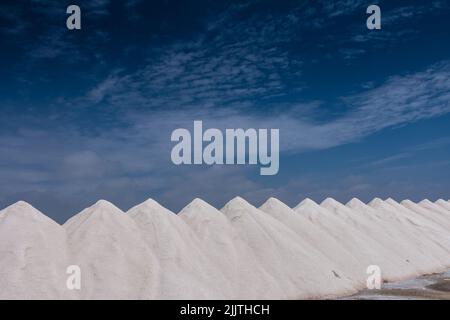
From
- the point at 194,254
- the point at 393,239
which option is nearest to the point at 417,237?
the point at 393,239

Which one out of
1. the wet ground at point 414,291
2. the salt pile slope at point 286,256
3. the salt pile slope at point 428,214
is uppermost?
the salt pile slope at point 428,214

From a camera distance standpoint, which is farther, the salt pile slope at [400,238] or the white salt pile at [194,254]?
the salt pile slope at [400,238]

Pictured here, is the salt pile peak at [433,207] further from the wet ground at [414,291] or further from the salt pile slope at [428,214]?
the wet ground at [414,291]

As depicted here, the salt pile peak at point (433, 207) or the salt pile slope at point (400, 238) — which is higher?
the salt pile peak at point (433, 207)

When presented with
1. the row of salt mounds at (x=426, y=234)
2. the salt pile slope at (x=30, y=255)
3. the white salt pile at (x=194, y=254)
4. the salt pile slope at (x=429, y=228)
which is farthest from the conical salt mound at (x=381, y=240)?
the salt pile slope at (x=30, y=255)

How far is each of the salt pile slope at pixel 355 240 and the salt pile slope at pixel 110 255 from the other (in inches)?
557

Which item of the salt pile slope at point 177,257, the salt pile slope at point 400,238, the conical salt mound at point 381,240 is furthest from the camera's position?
the salt pile slope at point 400,238

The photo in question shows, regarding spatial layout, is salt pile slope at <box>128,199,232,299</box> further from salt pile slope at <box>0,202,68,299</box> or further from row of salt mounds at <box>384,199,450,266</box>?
row of salt mounds at <box>384,199,450,266</box>

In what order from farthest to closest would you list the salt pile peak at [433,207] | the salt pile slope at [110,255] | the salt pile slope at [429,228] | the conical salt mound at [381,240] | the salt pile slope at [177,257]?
the salt pile peak at [433,207]
the salt pile slope at [429,228]
the conical salt mound at [381,240]
the salt pile slope at [177,257]
the salt pile slope at [110,255]

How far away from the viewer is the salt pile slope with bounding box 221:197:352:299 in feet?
86.8

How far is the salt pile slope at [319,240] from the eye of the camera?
30.0 metres
